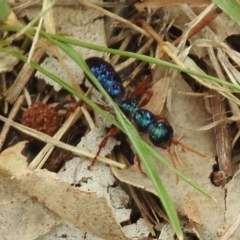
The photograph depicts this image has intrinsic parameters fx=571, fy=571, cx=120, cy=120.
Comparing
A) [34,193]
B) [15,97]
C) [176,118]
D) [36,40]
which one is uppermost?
[36,40]

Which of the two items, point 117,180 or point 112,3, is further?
point 112,3

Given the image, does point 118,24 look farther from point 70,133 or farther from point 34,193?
point 34,193

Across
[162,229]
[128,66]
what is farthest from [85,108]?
[162,229]

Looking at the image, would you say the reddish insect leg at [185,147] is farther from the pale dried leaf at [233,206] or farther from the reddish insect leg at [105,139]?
the reddish insect leg at [105,139]

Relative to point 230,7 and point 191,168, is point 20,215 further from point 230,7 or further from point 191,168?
point 230,7

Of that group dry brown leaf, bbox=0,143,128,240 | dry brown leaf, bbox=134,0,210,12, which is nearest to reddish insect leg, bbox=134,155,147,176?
dry brown leaf, bbox=0,143,128,240

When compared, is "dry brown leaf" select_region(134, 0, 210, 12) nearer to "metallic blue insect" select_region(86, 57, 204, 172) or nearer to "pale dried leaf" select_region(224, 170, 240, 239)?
"metallic blue insect" select_region(86, 57, 204, 172)
